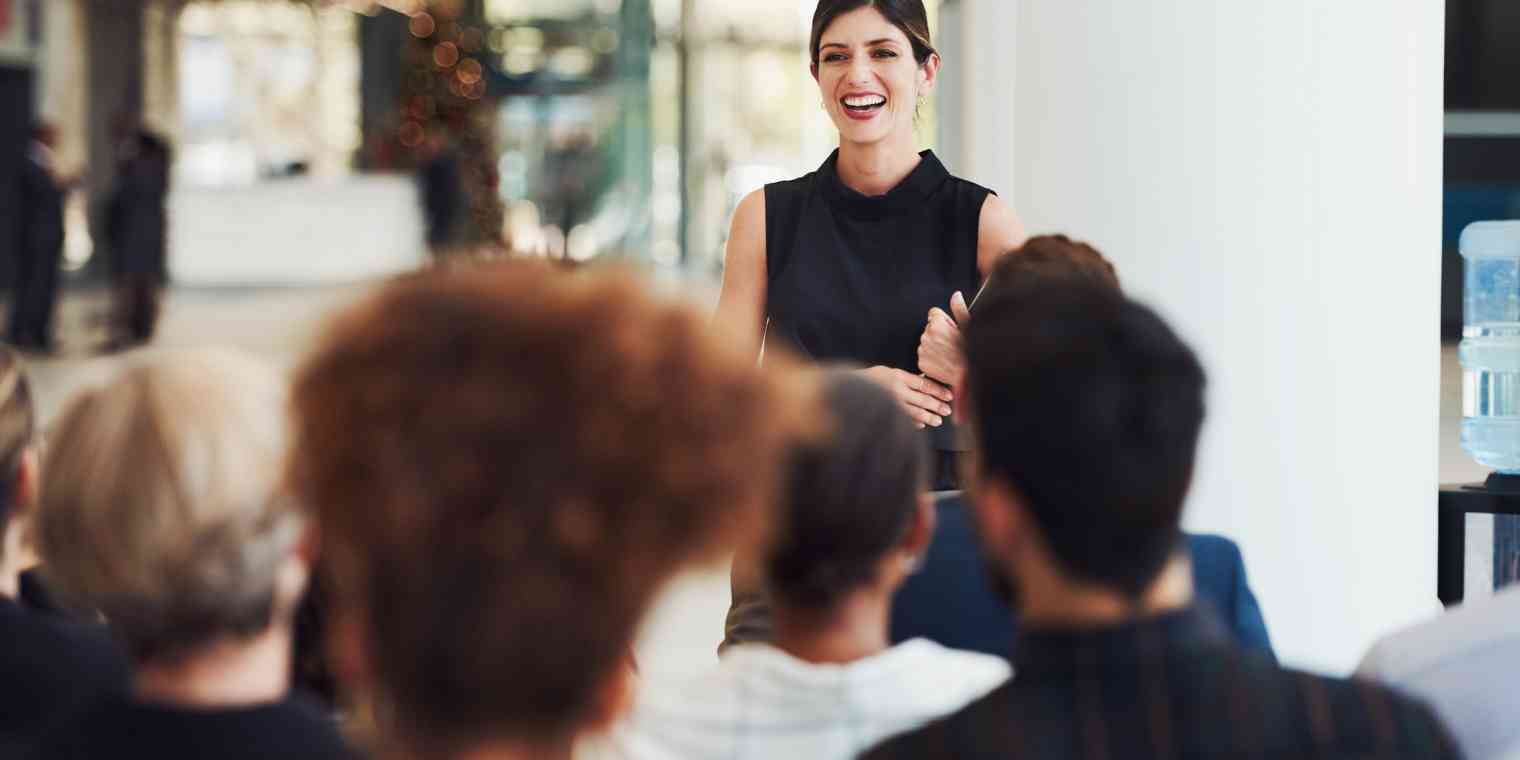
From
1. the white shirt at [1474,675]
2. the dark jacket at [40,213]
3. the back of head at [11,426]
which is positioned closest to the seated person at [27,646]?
the back of head at [11,426]

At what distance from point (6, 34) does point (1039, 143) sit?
16.6 metres

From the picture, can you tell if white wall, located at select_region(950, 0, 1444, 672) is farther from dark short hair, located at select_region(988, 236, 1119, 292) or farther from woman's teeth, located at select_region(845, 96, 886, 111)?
dark short hair, located at select_region(988, 236, 1119, 292)

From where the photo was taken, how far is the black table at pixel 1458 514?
3383 millimetres

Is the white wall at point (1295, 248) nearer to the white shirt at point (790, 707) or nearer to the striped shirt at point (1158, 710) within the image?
the white shirt at point (790, 707)

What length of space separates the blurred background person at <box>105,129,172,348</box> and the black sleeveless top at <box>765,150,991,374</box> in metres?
10.7

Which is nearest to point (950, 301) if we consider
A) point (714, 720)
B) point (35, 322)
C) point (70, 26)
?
point (714, 720)

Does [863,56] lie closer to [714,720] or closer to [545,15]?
[714,720]

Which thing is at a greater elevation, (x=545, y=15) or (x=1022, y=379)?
(x=545, y=15)

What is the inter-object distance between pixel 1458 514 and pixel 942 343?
1266 mm

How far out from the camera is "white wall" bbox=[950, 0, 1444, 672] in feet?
10.4

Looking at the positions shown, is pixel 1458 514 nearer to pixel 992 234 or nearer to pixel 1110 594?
pixel 992 234

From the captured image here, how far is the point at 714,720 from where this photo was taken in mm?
1501

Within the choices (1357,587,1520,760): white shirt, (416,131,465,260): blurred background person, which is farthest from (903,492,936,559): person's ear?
(416,131,465,260): blurred background person

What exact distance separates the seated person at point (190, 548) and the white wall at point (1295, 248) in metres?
2.20
